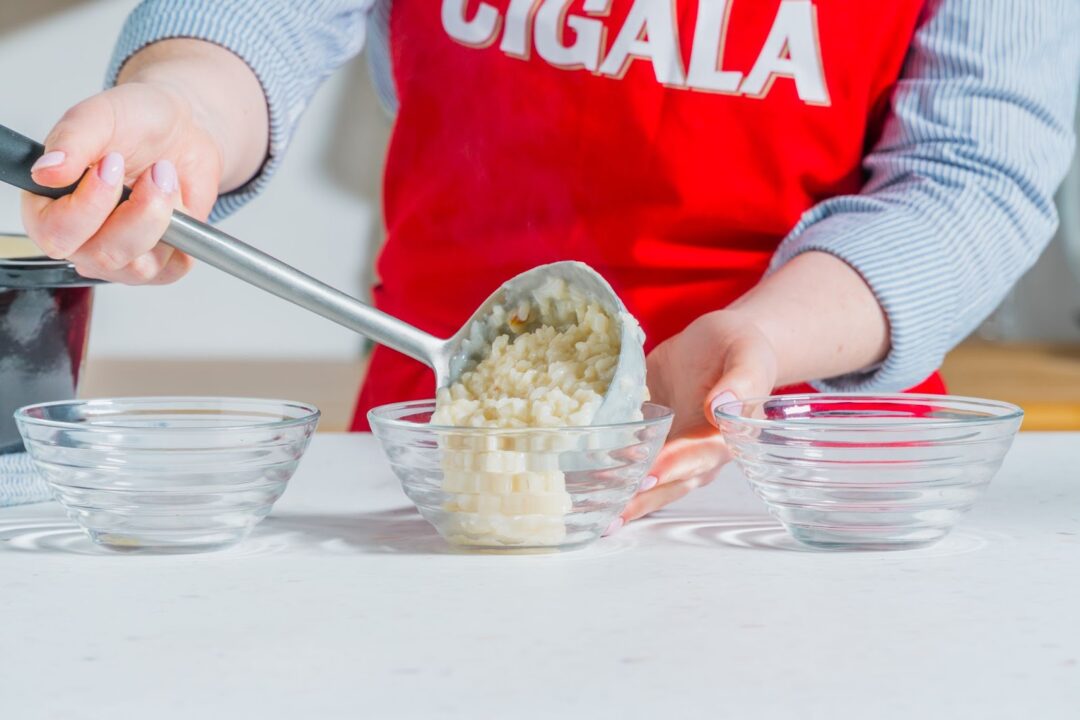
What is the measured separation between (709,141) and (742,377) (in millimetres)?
395

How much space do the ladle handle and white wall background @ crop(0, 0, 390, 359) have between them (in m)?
1.51

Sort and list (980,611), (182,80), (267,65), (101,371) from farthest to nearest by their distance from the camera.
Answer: (101,371), (267,65), (182,80), (980,611)

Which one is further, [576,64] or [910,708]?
[576,64]

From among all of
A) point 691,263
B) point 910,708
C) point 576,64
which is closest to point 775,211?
point 691,263

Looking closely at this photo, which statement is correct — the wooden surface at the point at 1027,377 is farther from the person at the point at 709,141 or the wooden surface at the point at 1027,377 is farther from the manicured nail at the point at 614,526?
the manicured nail at the point at 614,526

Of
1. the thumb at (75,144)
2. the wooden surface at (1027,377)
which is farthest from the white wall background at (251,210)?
the thumb at (75,144)

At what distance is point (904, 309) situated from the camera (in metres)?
1.04

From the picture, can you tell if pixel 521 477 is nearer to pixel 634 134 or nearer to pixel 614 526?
pixel 614 526

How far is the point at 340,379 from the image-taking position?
2.15 metres

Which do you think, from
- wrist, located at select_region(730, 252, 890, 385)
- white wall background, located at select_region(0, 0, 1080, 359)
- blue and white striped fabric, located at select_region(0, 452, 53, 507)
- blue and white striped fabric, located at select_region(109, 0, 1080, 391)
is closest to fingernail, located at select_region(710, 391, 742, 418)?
wrist, located at select_region(730, 252, 890, 385)

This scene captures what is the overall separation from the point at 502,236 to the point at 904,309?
1.19 feet

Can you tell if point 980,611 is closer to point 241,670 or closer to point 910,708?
point 910,708

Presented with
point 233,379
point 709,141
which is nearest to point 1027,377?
point 709,141

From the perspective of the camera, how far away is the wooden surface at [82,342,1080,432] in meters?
1.82
